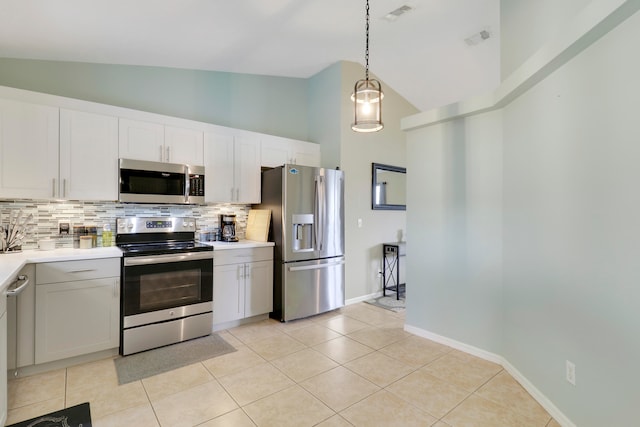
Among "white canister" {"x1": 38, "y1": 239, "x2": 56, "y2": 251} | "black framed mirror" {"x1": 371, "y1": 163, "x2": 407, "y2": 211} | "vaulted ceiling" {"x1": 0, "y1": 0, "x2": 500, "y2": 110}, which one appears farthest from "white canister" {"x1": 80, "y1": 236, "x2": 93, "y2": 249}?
"black framed mirror" {"x1": 371, "y1": 163, "x2": 407, "y2": 211}

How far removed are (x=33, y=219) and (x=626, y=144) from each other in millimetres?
4297

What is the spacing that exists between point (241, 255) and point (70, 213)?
1670mm

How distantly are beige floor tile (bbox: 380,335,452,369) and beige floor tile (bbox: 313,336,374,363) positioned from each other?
0.21m

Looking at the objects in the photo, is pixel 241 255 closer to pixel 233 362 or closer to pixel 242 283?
pixel 242 283

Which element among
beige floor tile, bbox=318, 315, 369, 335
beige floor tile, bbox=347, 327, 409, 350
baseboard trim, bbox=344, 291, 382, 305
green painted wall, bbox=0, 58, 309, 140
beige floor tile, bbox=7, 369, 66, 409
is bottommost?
beige floor tile, bbox=347, 327, 409, 350

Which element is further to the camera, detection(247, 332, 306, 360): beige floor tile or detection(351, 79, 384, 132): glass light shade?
detection(247, 332, 306, 360): beige floor tile

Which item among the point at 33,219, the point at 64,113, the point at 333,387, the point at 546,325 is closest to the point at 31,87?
the point at 64,113

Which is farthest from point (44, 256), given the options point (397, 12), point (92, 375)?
point (397, 12)

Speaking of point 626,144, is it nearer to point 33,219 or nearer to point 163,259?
point 163,259

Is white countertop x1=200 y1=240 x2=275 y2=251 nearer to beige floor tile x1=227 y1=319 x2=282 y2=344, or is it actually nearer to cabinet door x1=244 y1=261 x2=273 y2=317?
cabinet door x1=244 y1=261 x2=273 y2=317

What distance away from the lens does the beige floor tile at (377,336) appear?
10.1 ft

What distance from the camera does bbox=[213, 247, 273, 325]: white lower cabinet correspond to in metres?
3.31

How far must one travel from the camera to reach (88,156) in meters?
2.85

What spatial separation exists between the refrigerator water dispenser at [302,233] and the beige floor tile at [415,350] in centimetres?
141
